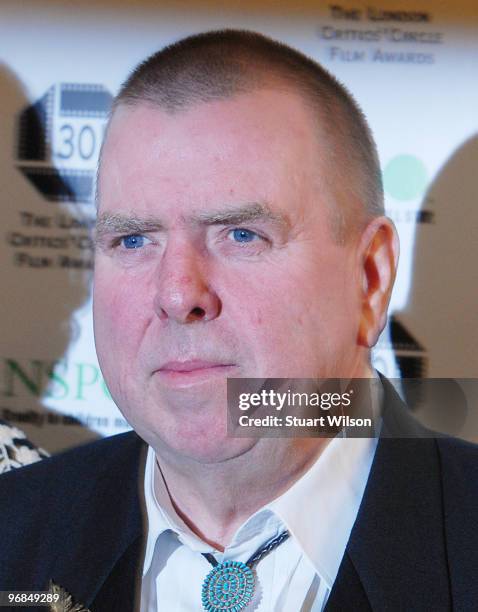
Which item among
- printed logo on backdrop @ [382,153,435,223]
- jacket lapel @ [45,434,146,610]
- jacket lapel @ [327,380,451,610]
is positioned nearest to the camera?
jacket lapel @ [327,380,451,610]

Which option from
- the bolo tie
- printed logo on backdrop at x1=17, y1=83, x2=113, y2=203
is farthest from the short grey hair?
the bolo tie

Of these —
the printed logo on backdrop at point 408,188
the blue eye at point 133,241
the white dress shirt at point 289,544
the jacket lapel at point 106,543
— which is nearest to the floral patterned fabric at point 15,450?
the jacket lapel at point 106,543

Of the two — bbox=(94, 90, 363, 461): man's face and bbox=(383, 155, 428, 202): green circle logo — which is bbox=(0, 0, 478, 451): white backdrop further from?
bbox=(94, 90, 363, 461): man's face

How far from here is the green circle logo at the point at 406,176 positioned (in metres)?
1.19

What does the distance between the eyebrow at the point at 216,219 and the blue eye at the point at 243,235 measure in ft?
0.05

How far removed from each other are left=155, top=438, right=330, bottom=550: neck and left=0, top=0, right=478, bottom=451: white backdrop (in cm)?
20

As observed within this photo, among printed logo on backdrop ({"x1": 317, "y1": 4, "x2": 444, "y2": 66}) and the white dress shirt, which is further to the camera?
printed logo on backdrop ({"x1": 317, "y1": 4, "x2": 444, "y2": 66})

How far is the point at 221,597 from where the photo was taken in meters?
1.02

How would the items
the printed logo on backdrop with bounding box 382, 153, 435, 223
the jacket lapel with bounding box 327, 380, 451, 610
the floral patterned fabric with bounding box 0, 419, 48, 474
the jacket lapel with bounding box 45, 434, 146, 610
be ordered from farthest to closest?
the floral patterned fabric with bounding box 0, 419, 48, 474 → the printed logo on backdrop with bounding box 382, 153, 435, 223 → the jacket lapel with bounding box 45, 434, 146, 610 → the jacket lapel with bounding box 327, 380, 451, 610

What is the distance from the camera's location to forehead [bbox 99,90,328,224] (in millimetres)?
991

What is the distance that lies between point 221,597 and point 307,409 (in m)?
0.25

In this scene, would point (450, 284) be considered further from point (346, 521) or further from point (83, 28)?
point (83, 28)

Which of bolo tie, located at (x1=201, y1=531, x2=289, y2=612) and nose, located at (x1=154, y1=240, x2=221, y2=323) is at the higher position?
nose, located at (x1=154, y1=240, x2=221, y2=323)

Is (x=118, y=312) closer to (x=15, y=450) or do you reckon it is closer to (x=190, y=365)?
(x=190, y=365)
